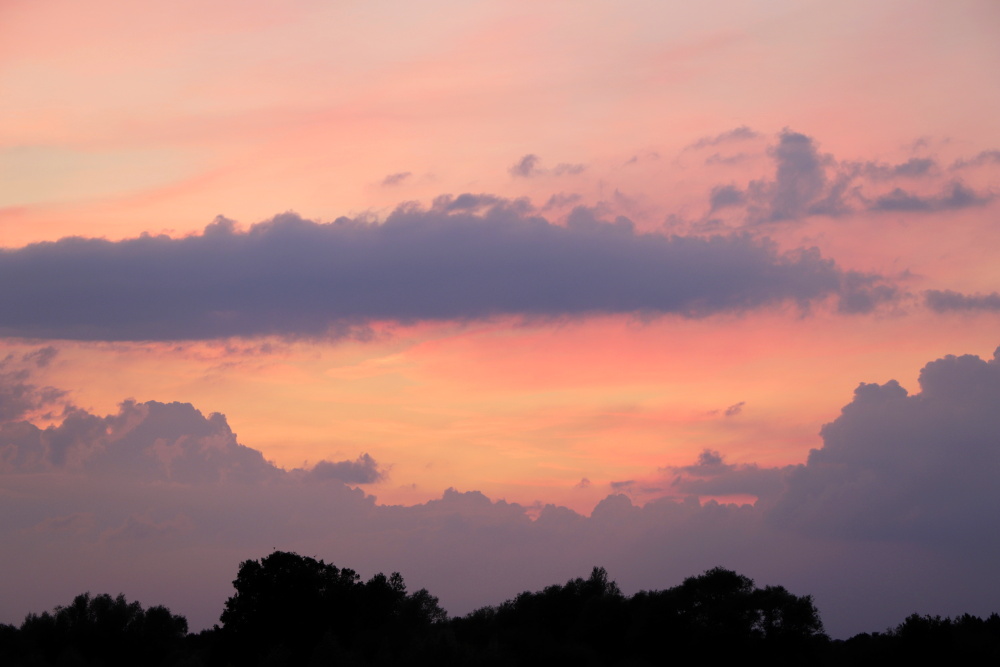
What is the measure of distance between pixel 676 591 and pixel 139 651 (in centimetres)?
7736

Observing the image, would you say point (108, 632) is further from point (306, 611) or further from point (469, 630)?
point (469, 630)

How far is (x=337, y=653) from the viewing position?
106500 millimetres

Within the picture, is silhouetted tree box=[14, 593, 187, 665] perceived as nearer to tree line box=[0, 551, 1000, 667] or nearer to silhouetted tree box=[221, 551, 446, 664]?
tree line box=[0, 551, 1000, 667]

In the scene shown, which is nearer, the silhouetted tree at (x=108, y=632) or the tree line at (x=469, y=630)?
the tree line at (x=469, y=630)

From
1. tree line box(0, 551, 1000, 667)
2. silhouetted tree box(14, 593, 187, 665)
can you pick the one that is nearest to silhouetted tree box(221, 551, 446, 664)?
tree line box(0, 551, 1000, 667)

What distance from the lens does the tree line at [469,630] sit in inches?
4348

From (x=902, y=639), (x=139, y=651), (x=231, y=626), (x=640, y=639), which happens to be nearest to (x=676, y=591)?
(x=640, y=639)

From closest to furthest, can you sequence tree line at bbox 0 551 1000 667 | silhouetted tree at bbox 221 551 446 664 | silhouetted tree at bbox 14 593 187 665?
1. tree line at bbox 0 551 1000 667
2. silhouetted tree at bbox 221 551 446 664
3. silhouetted tree at bbox 14 593 187 665

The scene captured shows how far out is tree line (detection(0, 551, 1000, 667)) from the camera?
11044cm

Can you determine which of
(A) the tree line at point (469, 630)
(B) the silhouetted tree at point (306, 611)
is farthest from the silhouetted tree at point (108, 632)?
(B) the silhouetted tree at point (306, 611)

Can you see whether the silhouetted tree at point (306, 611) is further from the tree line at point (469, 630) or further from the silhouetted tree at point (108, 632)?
the silhouetted tree at point (108, 632)

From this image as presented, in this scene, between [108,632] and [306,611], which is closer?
[306,611]

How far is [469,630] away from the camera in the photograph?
146 m

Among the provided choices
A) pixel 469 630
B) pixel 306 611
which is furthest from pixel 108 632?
pixel 469 630
